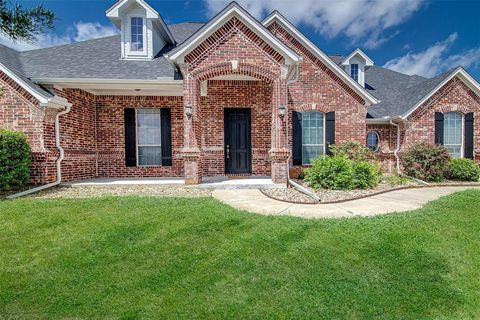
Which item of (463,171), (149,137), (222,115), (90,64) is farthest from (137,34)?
(463,171)

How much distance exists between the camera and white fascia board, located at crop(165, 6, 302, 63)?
25.5 ft

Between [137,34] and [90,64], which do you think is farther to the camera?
[137,34]

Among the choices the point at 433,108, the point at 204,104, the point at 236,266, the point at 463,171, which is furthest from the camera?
the point at 433,108

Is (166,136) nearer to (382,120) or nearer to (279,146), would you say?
(279,146)

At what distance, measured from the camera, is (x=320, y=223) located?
15.0ft

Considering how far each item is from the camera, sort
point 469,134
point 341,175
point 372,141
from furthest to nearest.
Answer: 1. point 372,141
2. point 469,134
3. point 341,175

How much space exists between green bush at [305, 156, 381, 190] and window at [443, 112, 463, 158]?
6.36 m

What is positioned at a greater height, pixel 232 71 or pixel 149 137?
pixel 232 71

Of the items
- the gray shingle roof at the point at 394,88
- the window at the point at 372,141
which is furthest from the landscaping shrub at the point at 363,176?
the window at the point at 372,141

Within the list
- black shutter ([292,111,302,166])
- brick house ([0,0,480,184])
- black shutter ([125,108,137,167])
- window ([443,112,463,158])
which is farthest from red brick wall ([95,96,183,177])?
window ([443,112,463,158])

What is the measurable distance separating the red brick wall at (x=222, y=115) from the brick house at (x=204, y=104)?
0.13 ft

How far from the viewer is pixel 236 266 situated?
129 inches

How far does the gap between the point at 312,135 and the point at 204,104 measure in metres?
4.73

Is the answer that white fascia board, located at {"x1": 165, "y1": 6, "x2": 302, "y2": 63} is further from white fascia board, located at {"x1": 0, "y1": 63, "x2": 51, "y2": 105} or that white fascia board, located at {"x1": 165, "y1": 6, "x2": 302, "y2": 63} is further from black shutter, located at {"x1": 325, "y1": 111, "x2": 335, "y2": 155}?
white fascia board, located at {"x1": 0, "y1": 63, "x2": 51, "y2": 105}
